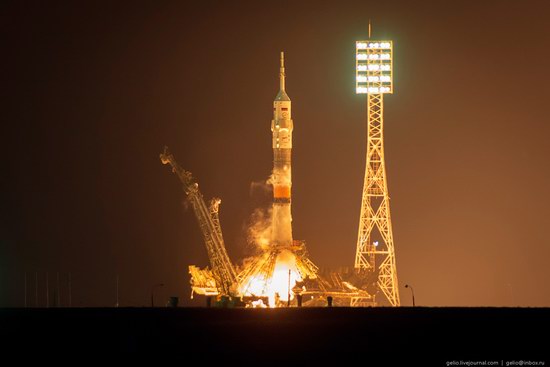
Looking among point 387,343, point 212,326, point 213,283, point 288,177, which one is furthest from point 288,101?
point 387,343

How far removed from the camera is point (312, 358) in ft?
304

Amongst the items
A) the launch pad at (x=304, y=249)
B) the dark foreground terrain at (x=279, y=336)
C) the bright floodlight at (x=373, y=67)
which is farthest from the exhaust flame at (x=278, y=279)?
the dark foreground terrain at (x=279, y=336)

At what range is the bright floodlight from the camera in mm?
142375

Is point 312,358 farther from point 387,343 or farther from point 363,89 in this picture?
point 363,89

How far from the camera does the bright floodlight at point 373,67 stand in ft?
467

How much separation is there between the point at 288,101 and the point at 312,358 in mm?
52941

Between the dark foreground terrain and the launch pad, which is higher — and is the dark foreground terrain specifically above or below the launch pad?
below

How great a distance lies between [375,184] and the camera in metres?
141

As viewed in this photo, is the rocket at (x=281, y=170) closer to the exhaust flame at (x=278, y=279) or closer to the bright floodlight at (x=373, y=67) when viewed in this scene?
the exhaust flame at (x=278, y=279)

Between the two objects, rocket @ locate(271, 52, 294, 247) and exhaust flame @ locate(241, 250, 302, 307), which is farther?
rocket @ locate(271, 52, 294, 247)

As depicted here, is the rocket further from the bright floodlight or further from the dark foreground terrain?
the dark foreground terrain

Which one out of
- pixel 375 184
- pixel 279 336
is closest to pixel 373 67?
pixel 375 184

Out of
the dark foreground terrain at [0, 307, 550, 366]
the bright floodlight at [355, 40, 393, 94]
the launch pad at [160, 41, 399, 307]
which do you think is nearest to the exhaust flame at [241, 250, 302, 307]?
the launch pad at [160, 41, 399, 307]

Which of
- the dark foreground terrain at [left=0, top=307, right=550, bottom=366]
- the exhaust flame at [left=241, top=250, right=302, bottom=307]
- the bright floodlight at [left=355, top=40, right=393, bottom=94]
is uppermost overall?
the bright floodlight at [left=355, top=40, right=393, bottom=94]
